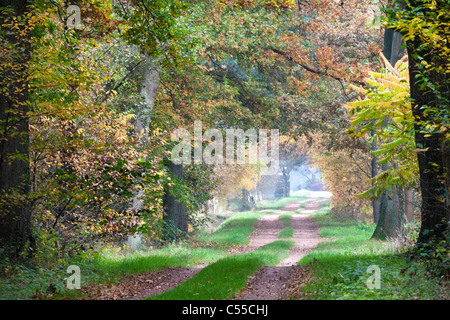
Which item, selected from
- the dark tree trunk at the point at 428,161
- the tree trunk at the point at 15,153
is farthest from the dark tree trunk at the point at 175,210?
the dark tree trunk at the point at 428,161

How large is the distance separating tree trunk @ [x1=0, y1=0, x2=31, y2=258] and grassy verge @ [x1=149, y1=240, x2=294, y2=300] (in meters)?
3.37

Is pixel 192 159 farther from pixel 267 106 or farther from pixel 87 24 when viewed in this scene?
pixel 87 24

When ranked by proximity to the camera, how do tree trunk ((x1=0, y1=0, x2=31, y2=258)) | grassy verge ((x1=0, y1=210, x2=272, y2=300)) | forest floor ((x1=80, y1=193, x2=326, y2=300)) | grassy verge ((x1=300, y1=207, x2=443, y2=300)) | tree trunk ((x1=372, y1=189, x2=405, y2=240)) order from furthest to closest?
tree trunk ((x1=372, y1=189, x2=405, y2=240)) < forest floor ((x1=80, y1=193, x2=326, y2=300)) < tree trunk ((x1=0, y1=0, x2=31, y2=258)) < grassy verge ((x1=0, y1=210, x2=272, y2=300)) < grassy verge ((x1=300, y1=207, x2=443, y2=300))

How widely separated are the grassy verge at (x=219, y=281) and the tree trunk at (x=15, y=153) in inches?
133

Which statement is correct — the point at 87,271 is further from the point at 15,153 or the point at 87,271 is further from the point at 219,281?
the point at 15,153

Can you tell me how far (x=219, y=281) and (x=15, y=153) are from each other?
505 centimetres

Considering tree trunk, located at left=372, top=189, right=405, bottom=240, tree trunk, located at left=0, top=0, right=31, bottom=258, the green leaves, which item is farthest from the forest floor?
tree trunk, located at left=372, top=189, right=405, bottom=240

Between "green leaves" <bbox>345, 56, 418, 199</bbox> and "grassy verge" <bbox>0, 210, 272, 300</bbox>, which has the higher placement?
"green leaves" <bbox>345, 56, 418, 199</bbox>

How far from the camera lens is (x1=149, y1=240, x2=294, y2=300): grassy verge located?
8.93 metres

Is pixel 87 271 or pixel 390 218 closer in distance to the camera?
pixel 87 271

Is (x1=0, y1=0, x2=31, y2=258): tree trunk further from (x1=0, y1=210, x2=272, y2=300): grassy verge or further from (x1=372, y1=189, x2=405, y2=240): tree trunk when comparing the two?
(x1=372, y1=189, x2=405, y2=240): tree trunk

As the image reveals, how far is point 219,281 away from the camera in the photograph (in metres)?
10.5

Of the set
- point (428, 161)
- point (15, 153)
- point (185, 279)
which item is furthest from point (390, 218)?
point (15, 153)

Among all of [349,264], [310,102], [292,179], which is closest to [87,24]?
[349,264]
